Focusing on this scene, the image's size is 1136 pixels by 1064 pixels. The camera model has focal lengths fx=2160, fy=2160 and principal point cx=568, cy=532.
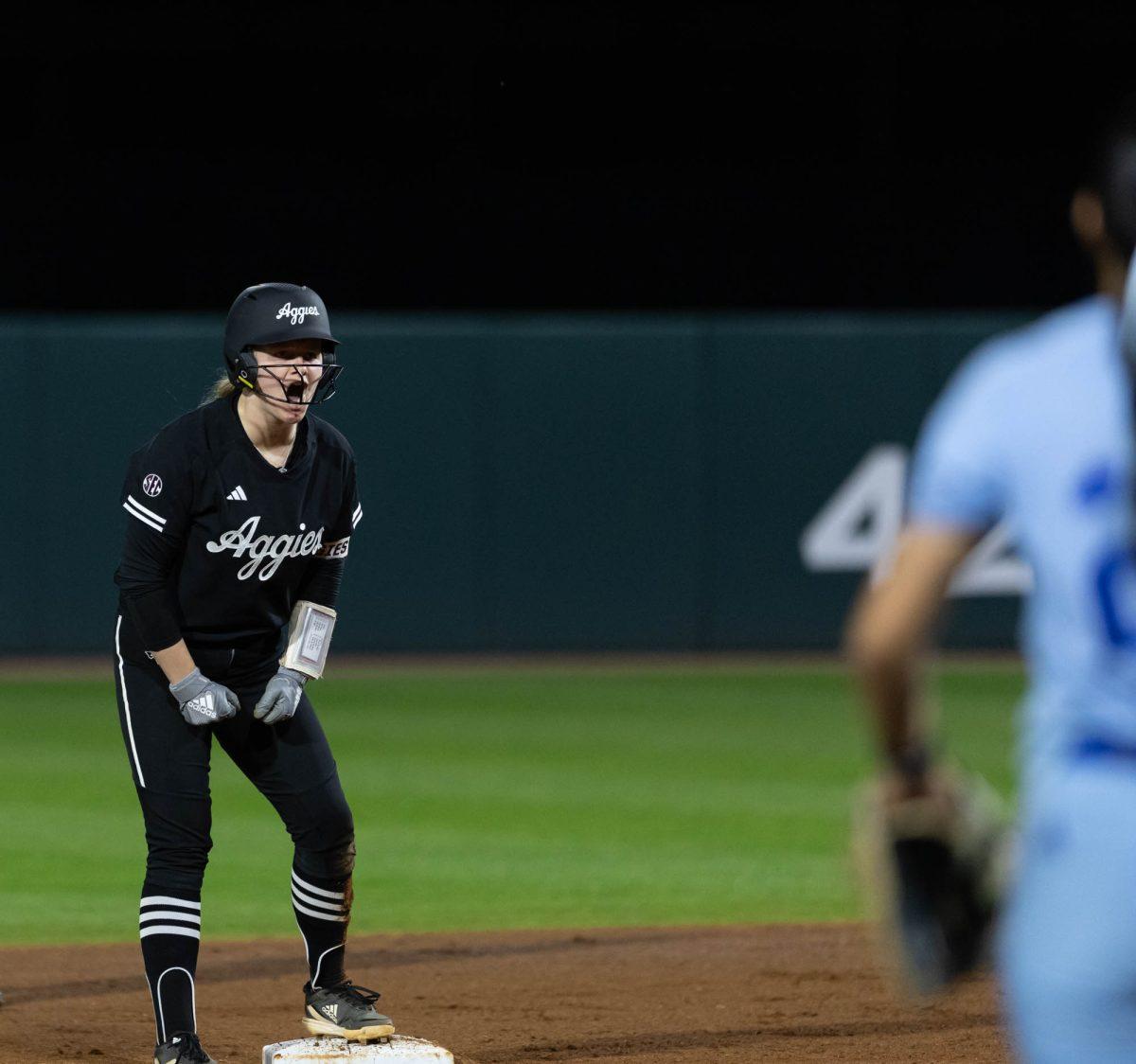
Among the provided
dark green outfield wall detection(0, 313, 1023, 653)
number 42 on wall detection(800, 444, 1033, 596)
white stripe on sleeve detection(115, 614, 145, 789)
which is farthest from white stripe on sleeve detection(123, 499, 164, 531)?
number 42 on wall detection(800, 444, 1033, 596)

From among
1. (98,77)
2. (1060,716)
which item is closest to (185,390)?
(98,77)

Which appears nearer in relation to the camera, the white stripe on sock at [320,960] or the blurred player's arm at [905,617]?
the blurred player's arm at [905,617]

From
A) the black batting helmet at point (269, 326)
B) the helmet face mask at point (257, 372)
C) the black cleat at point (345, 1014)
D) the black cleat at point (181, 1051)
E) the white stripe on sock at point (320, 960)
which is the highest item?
the black batting helmet at point (269, 326)

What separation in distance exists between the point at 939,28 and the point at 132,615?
56.0 feet

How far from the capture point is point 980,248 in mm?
20266

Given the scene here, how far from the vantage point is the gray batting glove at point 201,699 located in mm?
4910

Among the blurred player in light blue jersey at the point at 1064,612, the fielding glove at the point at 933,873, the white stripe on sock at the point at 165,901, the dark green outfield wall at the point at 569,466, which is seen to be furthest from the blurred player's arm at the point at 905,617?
the dark green outfield wall at the point at 569,466

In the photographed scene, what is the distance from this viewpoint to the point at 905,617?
2361 mm

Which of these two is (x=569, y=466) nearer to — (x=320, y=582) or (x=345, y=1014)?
(x=320, y=582)

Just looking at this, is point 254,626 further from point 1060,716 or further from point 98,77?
point 98,77

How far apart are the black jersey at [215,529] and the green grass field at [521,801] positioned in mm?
2585

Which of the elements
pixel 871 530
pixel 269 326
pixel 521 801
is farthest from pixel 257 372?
pixel 871 530

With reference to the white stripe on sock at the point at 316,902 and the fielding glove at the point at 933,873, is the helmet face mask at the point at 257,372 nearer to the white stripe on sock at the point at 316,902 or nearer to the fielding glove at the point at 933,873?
the white stripe on sock at the point at 316,902

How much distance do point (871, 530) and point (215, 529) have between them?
11.7 meters
